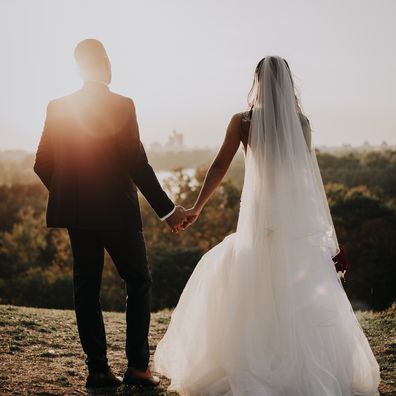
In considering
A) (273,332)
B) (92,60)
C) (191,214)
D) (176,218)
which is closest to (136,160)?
(176,218)

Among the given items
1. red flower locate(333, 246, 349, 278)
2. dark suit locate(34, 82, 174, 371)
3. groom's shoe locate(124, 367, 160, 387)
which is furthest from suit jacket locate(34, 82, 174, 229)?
red flower locate(333, 246, 349, 278)

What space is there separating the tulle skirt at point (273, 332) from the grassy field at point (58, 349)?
13.3 inches

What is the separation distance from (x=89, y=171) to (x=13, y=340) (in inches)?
94.6

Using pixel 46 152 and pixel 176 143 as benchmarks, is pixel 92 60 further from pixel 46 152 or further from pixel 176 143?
pixel 176 143

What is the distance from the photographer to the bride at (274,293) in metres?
3.75

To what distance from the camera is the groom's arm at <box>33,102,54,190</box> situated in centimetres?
396

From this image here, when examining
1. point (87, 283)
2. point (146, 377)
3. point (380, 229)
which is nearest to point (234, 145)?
point (87, 283)

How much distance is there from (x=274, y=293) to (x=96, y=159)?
4.87 feet

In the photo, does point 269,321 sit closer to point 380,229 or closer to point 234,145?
point 234,145

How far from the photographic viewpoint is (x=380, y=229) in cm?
2817

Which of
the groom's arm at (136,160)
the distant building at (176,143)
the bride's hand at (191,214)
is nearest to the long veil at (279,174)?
the groom's arm at (136,160)

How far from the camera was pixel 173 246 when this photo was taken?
2866 centimetres

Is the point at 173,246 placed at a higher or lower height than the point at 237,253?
lower

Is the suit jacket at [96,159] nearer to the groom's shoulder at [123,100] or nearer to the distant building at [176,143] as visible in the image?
the groom's shoulder at [123,100]
